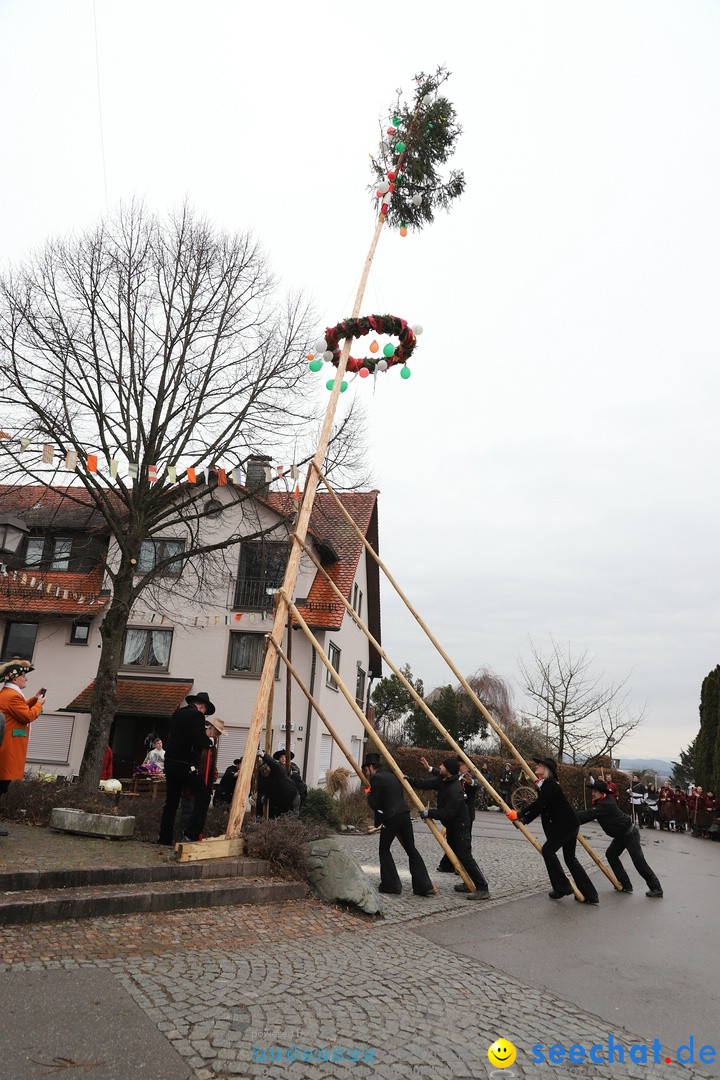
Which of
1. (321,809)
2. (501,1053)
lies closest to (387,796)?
(501,1053)

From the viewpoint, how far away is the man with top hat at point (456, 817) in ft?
29.0

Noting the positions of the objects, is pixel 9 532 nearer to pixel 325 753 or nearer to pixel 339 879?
pixel 339 879

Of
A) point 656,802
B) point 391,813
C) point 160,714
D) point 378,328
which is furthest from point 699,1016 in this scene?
point 656,802

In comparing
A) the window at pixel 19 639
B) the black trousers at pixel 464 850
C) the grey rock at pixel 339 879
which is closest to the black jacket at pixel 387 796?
the grey rock at pixel 339 879

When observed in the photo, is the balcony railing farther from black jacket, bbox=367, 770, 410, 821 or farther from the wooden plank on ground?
the wooden plank on ground

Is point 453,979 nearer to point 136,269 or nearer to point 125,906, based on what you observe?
point 125,906

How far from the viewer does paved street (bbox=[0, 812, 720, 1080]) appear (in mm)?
3840

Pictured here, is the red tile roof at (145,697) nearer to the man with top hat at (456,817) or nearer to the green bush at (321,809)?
the green bush at (321,809)

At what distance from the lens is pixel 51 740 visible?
2250 centimetres

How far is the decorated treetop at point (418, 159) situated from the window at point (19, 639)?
17.3 metres

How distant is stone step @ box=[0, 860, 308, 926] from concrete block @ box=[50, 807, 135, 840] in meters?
1.61

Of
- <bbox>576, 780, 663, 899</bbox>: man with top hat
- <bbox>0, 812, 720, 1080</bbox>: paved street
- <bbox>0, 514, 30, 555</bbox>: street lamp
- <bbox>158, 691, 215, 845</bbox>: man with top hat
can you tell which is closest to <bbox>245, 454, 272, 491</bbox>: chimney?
<bbox>0, 514, 30, 555</bbox>: street lamp

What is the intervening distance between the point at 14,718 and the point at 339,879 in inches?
147

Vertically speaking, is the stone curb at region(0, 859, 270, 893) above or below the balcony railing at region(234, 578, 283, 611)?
below
